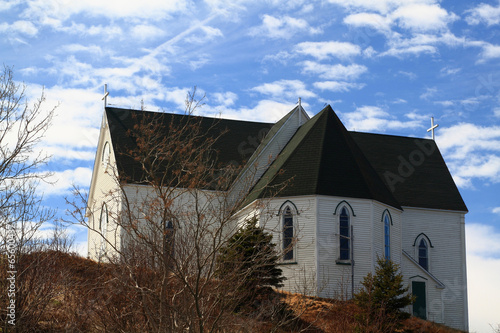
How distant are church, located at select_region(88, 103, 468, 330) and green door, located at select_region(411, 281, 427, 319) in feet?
0.18

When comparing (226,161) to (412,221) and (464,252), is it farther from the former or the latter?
(464,252)

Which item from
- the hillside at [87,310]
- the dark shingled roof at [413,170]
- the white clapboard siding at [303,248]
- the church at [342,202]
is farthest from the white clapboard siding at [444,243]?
the hillside at [87,310]

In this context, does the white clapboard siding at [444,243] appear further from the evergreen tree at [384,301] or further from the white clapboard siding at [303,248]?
the evergreen tree at [384,301]

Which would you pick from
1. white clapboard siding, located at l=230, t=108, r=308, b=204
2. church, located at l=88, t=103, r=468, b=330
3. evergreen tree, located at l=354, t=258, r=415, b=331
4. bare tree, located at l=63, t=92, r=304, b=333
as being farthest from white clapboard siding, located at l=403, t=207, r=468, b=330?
bare tree, located at l=63, t=92, r=304, b=333

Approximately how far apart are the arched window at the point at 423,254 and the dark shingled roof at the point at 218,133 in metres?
11.7

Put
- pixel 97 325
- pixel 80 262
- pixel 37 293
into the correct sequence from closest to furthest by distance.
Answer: pixel 97 325, pixel 37 293, pixel 80 262

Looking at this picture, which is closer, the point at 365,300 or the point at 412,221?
the point at 365,300

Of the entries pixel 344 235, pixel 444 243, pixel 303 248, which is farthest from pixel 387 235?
pixel 444 243

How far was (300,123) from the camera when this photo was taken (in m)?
38.9

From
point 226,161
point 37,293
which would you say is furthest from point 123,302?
point 226,161

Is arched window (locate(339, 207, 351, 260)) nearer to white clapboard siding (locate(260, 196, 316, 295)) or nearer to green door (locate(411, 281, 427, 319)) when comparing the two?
white clapboard siding (locate(260, 196, 316, 295))

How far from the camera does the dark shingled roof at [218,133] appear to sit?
121 feet

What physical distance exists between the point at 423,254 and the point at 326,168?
33.1 ft

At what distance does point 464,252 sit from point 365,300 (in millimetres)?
15648
